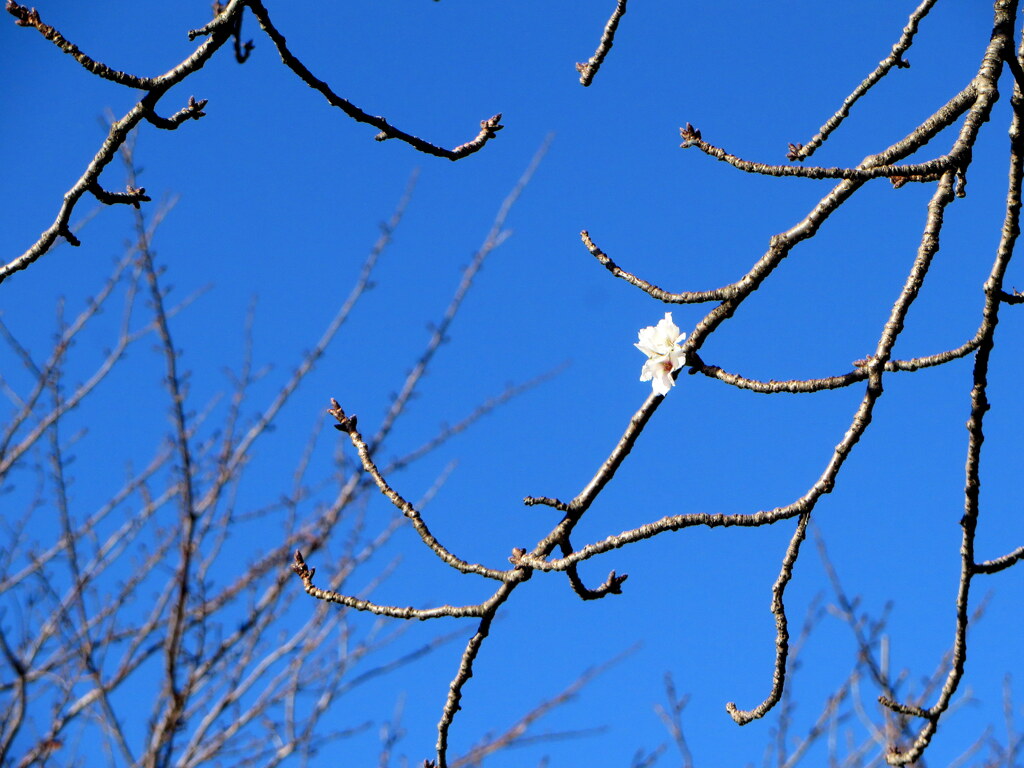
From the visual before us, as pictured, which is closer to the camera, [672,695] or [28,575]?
[28,575]

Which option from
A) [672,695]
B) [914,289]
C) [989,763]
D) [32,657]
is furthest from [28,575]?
A: [989,763]

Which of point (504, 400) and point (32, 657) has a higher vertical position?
point (504, 400)

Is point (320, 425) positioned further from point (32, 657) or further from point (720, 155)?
point (720, 155)

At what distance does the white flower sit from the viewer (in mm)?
1609

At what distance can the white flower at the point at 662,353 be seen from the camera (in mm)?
1609

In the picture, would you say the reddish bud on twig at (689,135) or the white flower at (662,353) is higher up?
the reddish bud on twig at (689,135)

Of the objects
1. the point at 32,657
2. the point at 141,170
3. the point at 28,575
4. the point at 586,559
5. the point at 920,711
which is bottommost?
the point at 920,711

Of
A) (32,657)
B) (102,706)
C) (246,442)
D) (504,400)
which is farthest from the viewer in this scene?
(504,400)

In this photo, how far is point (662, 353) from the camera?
168 cm

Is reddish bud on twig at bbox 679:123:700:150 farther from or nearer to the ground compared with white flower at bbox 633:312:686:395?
farther from the ground

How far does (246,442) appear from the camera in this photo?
13.9 feet

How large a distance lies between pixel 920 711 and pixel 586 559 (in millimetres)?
650

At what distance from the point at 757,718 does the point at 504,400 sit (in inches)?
137

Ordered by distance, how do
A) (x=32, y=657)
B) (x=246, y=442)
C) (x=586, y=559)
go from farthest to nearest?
(x=246, y=442), (x=32, y=657), (x=586, y=559)
